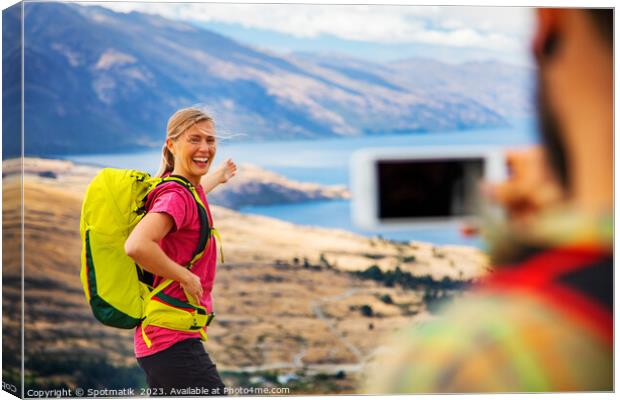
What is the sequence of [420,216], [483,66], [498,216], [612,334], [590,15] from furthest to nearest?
[483,66] < [612,334] < [590,15] < [498,216] < [420,216]

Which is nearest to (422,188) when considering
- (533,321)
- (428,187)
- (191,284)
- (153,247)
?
(428,187)

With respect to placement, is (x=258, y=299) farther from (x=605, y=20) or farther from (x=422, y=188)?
(x=422, y=188)

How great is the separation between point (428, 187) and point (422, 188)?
0.03 m

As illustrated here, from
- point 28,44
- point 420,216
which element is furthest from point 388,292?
point 420,216

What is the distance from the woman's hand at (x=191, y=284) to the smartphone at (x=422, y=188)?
178cm

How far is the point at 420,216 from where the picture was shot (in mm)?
3141

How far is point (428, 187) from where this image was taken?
10.3 ft

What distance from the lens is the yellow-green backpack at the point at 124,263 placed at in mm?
5117

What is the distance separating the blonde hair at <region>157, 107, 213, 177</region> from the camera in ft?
17.8

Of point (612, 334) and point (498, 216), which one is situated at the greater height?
point (498, 216)

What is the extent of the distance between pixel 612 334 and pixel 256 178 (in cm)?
186

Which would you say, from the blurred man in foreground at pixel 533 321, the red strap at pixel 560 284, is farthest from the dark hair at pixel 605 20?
the red strap at pixel 560 284

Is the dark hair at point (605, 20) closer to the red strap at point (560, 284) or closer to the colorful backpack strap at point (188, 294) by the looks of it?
Result: the red strap at point (560, 284)

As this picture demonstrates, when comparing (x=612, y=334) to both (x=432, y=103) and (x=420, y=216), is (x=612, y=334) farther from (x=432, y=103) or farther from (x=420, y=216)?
(x=420, y=216)
